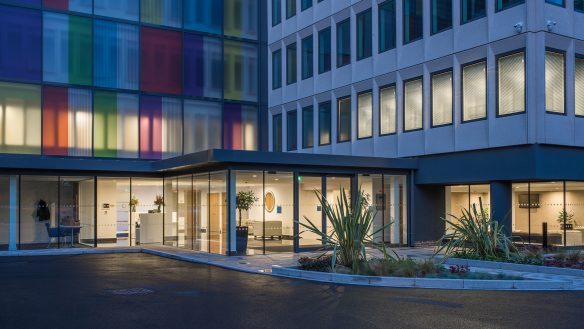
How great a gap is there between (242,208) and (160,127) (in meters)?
10.3

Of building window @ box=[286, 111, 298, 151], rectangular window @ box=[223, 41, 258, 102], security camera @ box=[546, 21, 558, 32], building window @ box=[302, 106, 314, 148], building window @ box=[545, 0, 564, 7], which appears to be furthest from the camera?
rectangular window @ box=[223, 41, 258, 102]

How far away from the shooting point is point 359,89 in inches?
1177

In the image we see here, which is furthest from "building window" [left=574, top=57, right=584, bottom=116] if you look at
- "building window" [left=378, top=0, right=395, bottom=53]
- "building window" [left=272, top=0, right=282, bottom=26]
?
"building window" [left=272, top=0, right=282, bottom=26]

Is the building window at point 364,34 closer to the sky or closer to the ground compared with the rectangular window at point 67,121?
closer to the sky

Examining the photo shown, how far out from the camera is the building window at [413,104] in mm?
26828

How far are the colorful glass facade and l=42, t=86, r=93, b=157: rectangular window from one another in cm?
5

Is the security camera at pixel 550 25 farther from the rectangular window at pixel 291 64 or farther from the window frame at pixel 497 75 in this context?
the rectangular window at pixel 291 64

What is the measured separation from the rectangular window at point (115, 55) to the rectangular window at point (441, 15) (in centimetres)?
1462

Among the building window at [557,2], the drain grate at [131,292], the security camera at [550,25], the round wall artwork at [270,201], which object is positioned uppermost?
the building window at [557,2]

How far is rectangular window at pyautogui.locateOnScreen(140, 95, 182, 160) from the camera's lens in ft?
106

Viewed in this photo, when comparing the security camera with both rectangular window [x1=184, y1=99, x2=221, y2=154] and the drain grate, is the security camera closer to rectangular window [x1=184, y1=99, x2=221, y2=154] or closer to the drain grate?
the drain grate

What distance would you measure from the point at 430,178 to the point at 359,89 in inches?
227

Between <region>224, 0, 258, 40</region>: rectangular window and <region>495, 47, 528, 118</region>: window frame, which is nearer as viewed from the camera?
<region>495, 47, 528, 118</region>: window frame

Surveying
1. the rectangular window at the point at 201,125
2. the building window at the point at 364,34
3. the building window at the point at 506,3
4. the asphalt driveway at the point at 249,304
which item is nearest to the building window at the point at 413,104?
the building window at the point at 364,34
